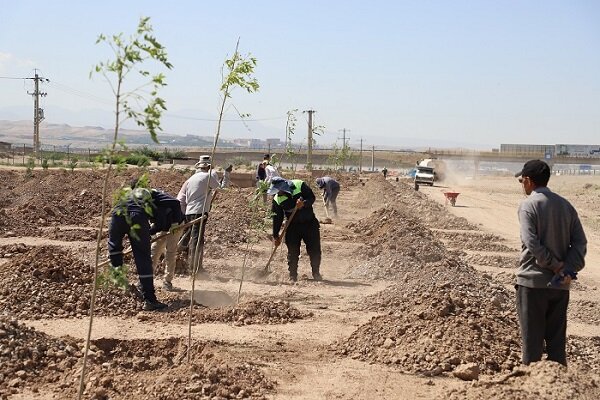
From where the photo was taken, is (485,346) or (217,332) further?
(217,332)

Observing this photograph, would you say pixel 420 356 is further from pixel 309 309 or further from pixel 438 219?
pixel 438 219

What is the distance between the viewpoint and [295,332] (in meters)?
8.69

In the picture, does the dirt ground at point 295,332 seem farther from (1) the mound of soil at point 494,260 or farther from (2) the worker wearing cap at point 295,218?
(2) the worker wearing cap at point 295,218

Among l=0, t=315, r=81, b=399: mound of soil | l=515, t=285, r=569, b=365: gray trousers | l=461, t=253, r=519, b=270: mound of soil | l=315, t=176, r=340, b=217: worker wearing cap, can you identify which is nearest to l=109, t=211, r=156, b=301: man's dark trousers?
l=0, t=315, r=81, b=399: mound of soil

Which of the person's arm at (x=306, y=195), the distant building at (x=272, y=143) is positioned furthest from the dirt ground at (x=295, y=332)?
the distant building at (x=272, y=143)

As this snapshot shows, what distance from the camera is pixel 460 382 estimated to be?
6.79m

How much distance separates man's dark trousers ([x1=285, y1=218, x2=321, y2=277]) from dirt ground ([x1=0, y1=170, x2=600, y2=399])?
269 millimetres

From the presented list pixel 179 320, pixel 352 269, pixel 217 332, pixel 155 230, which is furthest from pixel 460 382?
pixel 352 269

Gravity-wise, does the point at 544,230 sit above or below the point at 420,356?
above

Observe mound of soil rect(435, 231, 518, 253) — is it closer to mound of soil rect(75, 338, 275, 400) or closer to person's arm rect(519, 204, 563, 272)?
mound of soil rect(75, 338, 275, 400)

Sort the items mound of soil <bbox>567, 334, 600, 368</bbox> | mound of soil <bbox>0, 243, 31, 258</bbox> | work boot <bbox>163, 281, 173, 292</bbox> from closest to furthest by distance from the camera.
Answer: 1. mound of soil <bbox>567, 334, 600, 368</bbox>
2. work boot <bbox>163, 281, 173, 292</bbox>
3. mound of soil <bbox>0, 243, 31, 258</bbox>

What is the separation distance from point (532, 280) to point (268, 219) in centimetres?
570

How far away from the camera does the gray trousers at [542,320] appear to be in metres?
5.91

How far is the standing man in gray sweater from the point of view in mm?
5824
